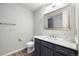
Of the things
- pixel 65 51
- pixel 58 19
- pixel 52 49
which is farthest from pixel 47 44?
pixel 58 19

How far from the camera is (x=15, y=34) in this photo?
61.7 inches

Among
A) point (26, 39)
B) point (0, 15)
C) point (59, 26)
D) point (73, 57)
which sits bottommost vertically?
point (73, 57)

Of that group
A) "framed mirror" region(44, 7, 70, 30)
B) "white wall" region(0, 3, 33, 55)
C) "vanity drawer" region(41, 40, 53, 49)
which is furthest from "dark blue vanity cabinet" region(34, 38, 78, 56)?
"framed mirror" region(44, 7, 70, 30)

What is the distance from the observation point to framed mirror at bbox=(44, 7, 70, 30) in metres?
1.32

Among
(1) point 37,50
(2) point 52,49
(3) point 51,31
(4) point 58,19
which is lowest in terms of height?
(1) point 37,50

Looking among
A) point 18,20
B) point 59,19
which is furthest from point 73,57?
point 18,20

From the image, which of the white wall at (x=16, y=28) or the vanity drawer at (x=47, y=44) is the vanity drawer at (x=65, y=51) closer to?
the vanity drawer at (x=47, y=44)

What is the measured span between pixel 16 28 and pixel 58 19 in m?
0.97

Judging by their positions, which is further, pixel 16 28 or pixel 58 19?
pixel 16 28

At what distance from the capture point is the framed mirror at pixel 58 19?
4.32 feet

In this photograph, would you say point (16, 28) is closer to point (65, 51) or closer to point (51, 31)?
point (51, 31)

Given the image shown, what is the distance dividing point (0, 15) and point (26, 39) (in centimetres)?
78

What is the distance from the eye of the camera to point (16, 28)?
1592 mm

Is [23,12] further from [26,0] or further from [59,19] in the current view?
[59,19]
